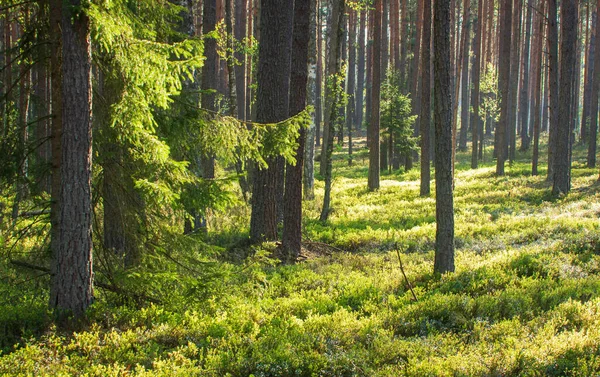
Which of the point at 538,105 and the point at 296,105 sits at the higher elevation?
the point at 538,105

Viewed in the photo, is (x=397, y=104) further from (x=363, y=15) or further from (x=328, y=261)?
(x=363, y=15)

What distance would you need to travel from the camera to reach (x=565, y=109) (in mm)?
17922

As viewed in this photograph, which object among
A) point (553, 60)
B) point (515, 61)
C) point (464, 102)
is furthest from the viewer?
point (464, 102)

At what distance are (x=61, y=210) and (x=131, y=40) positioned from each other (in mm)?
2192

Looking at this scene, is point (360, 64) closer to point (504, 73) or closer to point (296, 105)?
point (504, 73)

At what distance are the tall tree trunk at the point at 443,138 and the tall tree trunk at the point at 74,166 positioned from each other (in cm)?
558

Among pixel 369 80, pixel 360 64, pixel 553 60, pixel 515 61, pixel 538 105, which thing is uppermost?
pixel 360 64

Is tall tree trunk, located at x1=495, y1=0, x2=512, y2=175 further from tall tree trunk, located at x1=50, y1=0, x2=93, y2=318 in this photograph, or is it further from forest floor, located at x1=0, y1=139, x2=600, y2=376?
tall tree trunk, located at x1=50, y1=0, x2=93, y2=318

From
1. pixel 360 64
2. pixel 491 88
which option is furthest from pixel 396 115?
pixel 360 64

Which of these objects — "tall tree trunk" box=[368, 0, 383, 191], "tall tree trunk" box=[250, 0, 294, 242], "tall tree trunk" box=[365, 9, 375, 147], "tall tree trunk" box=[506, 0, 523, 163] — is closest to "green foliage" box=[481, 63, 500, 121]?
"tall tree trunk" box=[506, 0, 523, 163]

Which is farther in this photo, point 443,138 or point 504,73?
point 504,73

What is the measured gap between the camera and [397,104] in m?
28.5

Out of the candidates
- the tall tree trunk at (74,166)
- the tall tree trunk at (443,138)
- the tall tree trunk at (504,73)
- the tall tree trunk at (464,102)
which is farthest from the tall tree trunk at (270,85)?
the tall tree trunk at (464,102)

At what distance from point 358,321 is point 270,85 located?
6.25 meters
